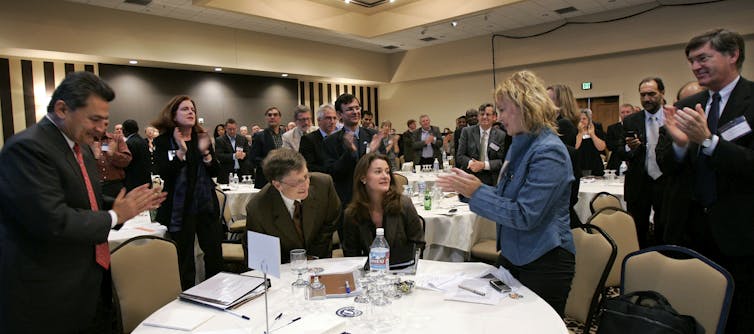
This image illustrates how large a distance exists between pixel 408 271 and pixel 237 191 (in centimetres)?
410

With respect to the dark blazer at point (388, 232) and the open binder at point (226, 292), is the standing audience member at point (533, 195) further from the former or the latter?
the open binder at point (226, 292)

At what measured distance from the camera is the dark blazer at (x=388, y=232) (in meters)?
2.81

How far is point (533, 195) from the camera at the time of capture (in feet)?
6.10

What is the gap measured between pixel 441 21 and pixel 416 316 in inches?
359

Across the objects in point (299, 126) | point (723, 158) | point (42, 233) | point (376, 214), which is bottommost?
point (376, 214)

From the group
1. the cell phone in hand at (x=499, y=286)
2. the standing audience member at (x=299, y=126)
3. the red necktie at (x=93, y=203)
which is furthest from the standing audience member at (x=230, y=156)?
the cell phone in hand at (x=499, y=286)

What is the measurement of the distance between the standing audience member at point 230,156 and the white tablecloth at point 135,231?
2988mm

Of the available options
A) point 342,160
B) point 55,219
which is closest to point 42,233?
point 55,219

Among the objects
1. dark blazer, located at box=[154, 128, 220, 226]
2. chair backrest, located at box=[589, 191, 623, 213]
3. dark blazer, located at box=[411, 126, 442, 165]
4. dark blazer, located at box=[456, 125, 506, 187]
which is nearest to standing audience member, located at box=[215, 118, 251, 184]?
dark blazer, located at box=[154, 128, 220, 226]

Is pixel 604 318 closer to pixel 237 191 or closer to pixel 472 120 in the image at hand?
pixel 237 191

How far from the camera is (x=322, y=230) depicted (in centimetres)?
292

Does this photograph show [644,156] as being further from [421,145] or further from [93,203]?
[421,145]

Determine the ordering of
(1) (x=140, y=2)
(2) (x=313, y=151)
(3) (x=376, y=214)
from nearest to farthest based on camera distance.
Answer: (3) (x=376, y=214) < (2) (x=313, y=151) < (1) (x=140, y=2)

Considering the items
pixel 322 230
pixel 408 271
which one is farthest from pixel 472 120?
pixel 408 271
